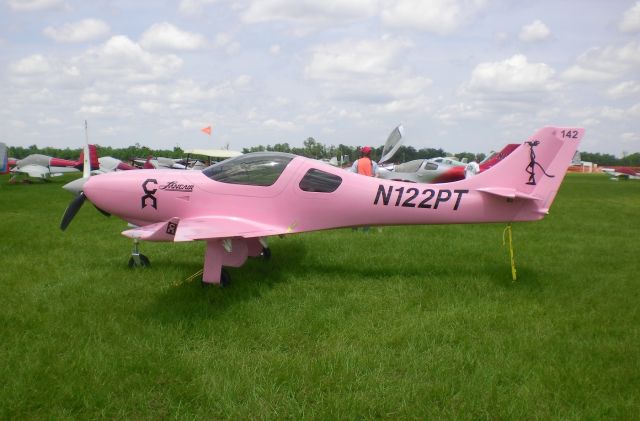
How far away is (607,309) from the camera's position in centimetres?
586

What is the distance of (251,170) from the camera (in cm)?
694

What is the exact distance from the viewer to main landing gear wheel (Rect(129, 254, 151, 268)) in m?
7.66

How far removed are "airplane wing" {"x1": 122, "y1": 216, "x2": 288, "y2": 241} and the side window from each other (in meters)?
0.75

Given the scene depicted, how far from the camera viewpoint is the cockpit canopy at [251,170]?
6.89 metres

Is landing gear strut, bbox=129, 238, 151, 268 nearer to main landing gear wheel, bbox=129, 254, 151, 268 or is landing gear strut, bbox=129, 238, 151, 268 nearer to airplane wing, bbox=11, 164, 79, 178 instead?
main landing gear wheel, bbox=129, 254, 151, 268

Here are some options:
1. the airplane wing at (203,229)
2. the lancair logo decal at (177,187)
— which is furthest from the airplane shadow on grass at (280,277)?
the lancair logo decal at (177,187)

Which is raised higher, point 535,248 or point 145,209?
point 145,209

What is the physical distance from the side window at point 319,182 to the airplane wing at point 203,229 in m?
0.75

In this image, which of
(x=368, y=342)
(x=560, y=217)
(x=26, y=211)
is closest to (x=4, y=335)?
(x=368, y=342)

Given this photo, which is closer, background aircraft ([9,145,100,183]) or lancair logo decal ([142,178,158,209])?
lancair logo decal ([142,178,158,209])

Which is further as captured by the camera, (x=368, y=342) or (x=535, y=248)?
(x=535, y=248)

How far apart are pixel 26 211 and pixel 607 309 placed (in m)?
15.7

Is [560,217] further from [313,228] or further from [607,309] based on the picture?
[313,228]

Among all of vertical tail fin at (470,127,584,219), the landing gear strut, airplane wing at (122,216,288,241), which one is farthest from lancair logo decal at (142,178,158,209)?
vertical tail fin at (470,127,584,219)
